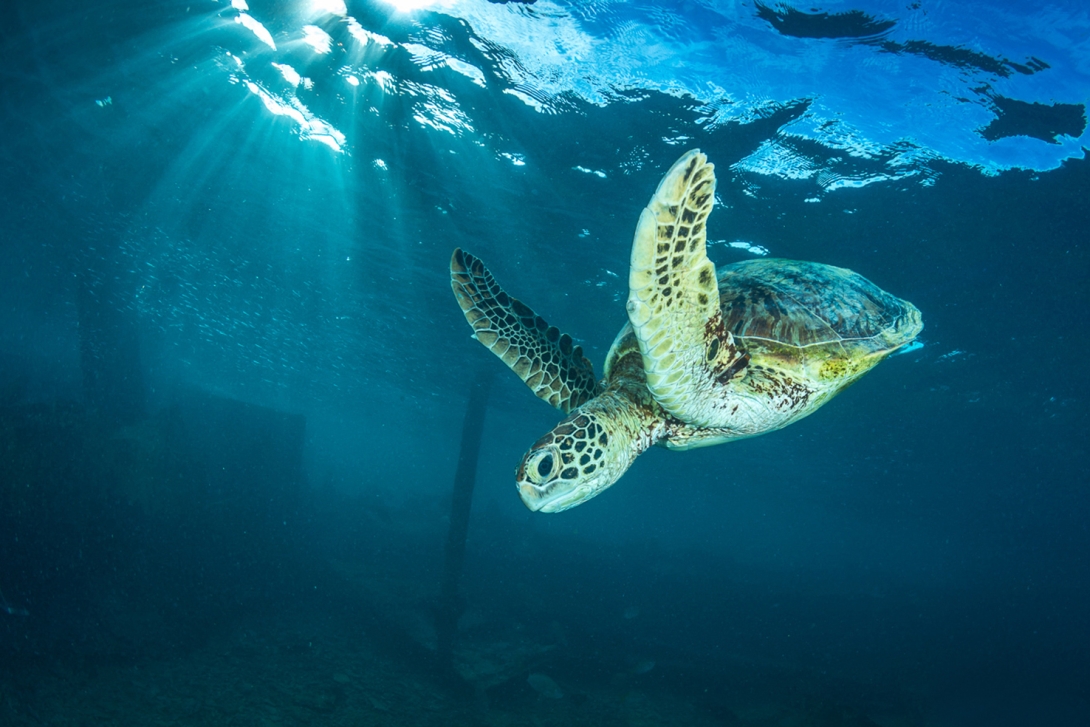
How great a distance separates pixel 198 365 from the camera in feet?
163

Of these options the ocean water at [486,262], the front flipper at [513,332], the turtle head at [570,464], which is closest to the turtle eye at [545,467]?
the turtle head at [570,464]

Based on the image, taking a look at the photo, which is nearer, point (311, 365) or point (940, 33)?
point (940, 33)

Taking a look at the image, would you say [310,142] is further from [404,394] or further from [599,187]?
[404,394]

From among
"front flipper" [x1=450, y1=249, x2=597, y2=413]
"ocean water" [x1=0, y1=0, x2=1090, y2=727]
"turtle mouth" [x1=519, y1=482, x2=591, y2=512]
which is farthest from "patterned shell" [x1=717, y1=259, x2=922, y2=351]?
"ocean water" [x1=0, y1=0, x2=1090, y2=727]

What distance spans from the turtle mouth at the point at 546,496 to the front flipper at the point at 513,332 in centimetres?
134

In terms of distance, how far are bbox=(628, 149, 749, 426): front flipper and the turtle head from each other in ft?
1.63

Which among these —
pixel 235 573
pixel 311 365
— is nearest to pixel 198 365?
pixel 311 365

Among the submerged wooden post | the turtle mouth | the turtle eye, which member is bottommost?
the submerged wooden post

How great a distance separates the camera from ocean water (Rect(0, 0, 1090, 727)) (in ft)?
21.4

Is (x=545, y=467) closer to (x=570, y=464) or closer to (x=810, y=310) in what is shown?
(x=570, y=464)

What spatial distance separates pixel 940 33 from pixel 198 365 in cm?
6079

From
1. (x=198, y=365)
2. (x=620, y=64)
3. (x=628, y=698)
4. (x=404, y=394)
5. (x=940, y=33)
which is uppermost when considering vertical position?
(x=940, y=33)

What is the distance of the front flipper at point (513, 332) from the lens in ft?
13.2

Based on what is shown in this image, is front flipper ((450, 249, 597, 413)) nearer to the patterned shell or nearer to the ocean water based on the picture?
the patterned shell
